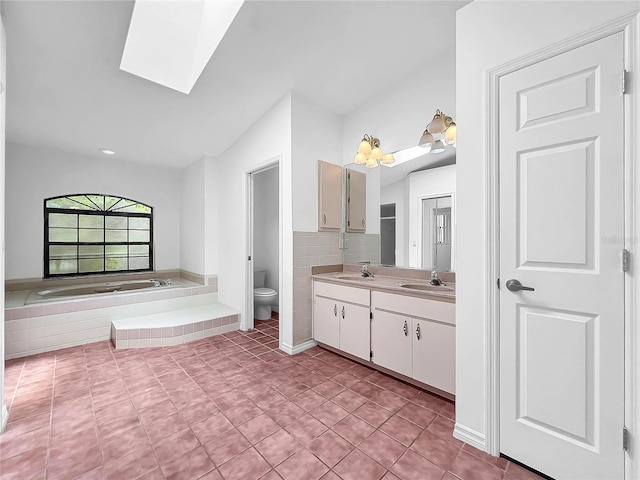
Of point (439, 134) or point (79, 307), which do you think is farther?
point (79, 307)

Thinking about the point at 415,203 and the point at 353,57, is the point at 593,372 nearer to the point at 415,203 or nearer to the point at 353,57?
the point at 415,203

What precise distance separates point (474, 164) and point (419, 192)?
3.56 ft

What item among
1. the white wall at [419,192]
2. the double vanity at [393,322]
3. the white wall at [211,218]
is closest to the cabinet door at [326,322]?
the double vanity at [393,322]

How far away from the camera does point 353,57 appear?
249cm

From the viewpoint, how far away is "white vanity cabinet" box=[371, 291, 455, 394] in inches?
77.6

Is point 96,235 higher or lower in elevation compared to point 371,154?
lower

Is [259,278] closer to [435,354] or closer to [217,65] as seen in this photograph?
[217,65]

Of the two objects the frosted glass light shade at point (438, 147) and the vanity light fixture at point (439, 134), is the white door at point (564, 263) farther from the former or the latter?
the frosted glass light shade at point (438, 147)

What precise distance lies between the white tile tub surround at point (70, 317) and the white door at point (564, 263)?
3810 mm

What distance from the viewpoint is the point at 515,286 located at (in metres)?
1.44

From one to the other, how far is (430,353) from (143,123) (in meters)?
3.72

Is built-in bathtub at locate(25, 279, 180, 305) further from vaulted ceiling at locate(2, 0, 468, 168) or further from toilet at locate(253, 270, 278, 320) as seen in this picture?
vaulted ceiling at locate(2, 0, 468, 168)

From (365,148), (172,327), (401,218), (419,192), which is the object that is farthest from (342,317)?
(172,327)

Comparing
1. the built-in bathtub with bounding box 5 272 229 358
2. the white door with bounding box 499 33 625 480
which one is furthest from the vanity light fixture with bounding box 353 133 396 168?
the built-in bathtub with bounding box 5 272 229 358
